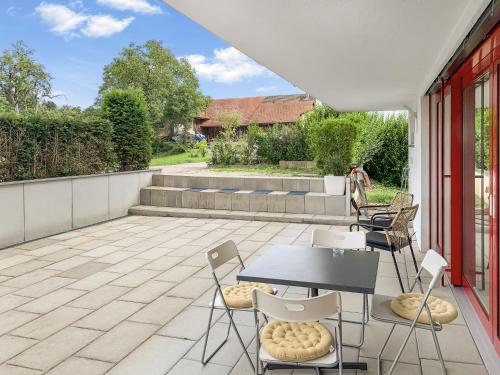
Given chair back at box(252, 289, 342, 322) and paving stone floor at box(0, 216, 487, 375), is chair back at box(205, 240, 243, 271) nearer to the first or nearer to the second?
paving stone floor at box(0, 216, 487, 375)

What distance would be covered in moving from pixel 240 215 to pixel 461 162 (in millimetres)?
5173

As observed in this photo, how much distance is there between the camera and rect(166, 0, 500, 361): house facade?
2.91m

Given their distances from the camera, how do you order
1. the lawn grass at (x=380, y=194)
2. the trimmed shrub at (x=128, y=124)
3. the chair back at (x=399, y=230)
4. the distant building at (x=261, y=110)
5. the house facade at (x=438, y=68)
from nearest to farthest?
the house facade at (x=438, y=68), the chair back at (x=399, y=230), the trimmed shrub at (x=128, y=124), the lawn grass at (x=380, y=194), the distant building at (x=261, y=110)

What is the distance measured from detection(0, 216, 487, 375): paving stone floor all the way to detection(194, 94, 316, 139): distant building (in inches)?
816

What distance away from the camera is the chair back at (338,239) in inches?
145

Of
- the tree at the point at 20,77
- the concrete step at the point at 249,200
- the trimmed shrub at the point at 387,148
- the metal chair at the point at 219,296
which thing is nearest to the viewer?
the metal chair at the point at 219,296

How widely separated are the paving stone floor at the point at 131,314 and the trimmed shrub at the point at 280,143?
24.5 ft

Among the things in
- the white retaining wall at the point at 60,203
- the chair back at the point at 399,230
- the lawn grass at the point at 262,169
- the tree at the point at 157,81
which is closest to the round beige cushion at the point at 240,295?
the chair back at the point at 399,230

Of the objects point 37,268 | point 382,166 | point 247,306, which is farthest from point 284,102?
point 247,306

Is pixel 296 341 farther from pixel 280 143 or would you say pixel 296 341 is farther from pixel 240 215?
pixel 280 143

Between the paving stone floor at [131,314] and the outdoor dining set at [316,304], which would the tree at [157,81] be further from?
the outdoor dining set at [316,304]

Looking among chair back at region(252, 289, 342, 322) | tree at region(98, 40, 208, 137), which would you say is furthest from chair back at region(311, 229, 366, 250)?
tree at region(98, 40, 208, 137)

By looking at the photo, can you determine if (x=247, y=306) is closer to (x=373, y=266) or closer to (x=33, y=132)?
(x=373, y=266)

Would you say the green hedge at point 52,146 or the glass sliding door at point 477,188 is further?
the green hedge at point 52,146
